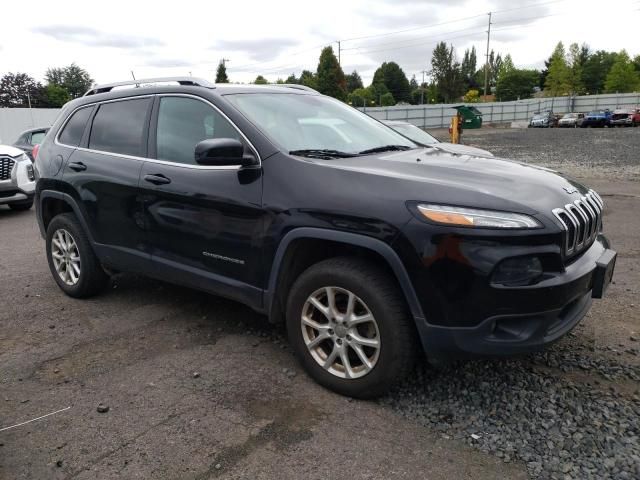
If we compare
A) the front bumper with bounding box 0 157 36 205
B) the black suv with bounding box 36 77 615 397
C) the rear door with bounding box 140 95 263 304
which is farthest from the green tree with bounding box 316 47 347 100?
the rear door with bounding box 140 95 263 304

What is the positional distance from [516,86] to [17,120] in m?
88.8

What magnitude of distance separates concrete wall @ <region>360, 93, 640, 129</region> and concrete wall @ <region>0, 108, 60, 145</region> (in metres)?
17.1

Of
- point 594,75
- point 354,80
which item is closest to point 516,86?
point 594,75

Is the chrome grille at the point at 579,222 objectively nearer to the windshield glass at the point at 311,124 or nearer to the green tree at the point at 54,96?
the windshield glass at the point at 311,124

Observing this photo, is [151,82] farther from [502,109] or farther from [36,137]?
[502,109]

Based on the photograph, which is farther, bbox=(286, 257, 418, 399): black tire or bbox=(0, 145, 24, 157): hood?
bbox=(0, 145, 24, 157): hood

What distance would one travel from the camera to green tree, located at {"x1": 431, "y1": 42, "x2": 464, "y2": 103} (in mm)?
81062

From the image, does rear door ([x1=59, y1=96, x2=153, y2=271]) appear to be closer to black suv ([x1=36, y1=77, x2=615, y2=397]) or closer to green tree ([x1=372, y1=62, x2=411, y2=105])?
black suv ([x1=36, y1=77, x2=615, y2=397])

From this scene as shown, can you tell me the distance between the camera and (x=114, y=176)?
4141 mm

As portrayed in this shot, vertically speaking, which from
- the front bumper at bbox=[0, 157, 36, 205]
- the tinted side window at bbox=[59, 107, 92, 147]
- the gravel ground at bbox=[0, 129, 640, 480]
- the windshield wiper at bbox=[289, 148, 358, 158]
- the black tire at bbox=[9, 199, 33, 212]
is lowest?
the black tire at bbox=[9, 199, 33, 212]

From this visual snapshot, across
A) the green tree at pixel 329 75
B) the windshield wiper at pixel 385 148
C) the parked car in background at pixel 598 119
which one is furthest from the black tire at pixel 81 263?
the green tree at pixel 329 75

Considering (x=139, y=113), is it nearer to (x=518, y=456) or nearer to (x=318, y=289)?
(x=318, y=289)

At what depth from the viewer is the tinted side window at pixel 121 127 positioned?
410 cm

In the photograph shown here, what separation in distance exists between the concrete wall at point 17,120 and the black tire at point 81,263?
78.7ft
